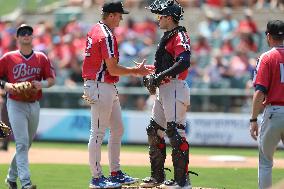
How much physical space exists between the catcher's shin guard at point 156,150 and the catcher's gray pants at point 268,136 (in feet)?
5.94

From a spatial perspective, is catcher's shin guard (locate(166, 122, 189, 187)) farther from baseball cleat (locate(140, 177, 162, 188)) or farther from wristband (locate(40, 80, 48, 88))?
wristband (locate(40, 80, 48, 88))

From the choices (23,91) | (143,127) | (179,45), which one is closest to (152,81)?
(179,45)

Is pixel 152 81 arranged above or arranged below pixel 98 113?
above

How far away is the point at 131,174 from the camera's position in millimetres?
13672

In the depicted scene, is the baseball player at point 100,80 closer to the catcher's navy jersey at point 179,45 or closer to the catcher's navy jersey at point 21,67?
the catcher's navy jersey at point 179,45

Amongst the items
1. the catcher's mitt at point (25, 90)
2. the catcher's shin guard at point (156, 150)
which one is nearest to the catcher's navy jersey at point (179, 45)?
the catcher's shin guard at point (156, 150)

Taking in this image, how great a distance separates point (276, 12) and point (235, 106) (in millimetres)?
4505

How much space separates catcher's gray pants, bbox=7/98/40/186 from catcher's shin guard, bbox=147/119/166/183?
1.68 meters

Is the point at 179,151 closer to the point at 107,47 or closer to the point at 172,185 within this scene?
the point at 172,185

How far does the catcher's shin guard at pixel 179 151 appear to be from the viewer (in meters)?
10.2

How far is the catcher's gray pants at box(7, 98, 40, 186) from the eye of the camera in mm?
10766

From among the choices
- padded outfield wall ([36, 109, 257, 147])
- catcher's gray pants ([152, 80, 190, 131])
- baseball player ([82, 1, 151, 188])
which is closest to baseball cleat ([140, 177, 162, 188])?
baseball player ([82, 1, 151, 188])

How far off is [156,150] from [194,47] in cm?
1222

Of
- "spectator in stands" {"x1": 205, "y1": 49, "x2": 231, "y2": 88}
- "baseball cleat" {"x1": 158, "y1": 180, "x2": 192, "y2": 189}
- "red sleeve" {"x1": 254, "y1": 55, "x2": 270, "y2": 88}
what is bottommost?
"baseball cleat" {"x1": 158, "y1": 180, "x2": 192, "y2": 189}
